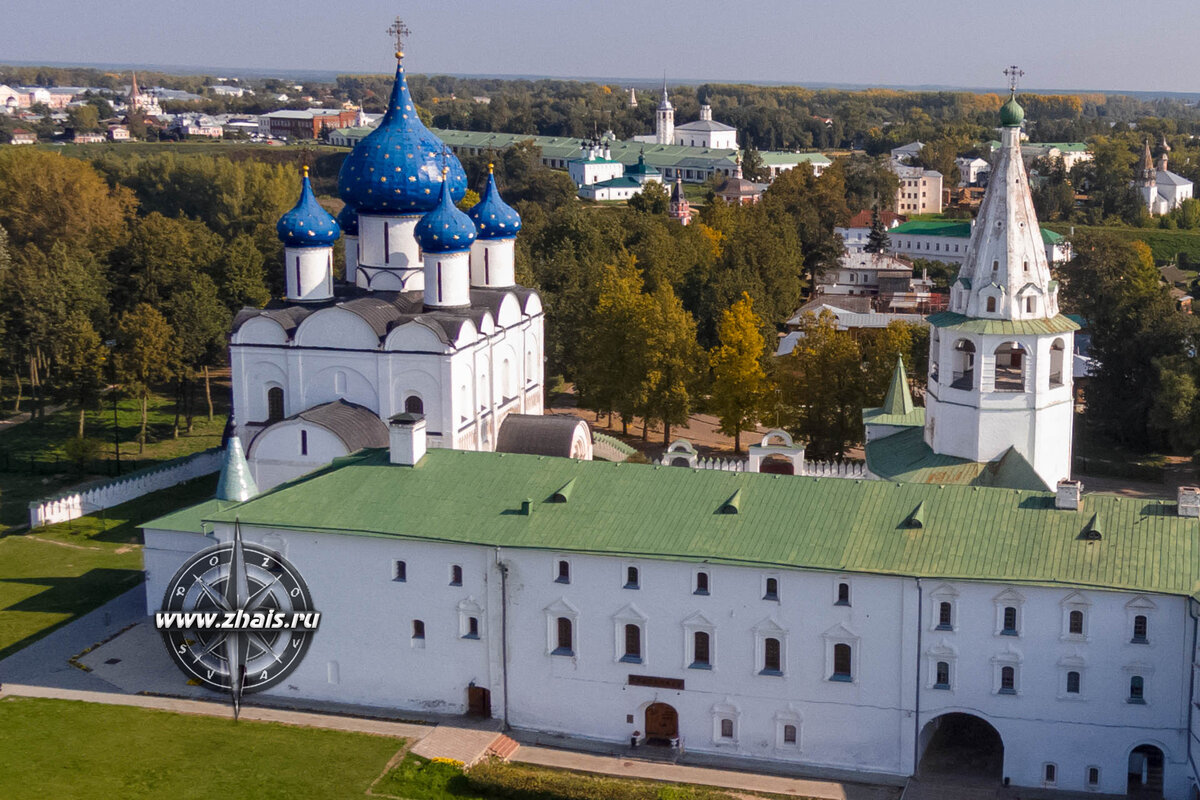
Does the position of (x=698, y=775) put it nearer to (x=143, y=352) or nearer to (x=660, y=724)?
(x=660, y=724)

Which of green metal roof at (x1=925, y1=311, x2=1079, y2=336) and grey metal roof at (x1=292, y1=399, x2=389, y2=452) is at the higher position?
green metal roof at (x1=925, y1=311, x2=1079, y2=336)

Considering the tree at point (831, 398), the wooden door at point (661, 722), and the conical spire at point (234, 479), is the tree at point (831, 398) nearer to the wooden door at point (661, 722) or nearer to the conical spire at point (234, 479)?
the wooden door at point (661, 722)

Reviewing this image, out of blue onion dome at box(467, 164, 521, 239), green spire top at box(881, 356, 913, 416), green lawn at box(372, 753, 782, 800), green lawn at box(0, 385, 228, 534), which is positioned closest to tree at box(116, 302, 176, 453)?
green lawn at box(0, 385, 228, 534)

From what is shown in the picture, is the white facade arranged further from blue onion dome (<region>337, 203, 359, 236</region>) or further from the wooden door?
blue onion dome (<region>337, 203, 359, 236</region>)

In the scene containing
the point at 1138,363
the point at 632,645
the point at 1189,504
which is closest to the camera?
the point at 1189,504

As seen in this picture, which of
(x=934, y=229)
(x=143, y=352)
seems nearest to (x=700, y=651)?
(x=143, y=352)

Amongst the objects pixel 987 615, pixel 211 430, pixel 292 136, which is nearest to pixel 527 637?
pixel 987 615
